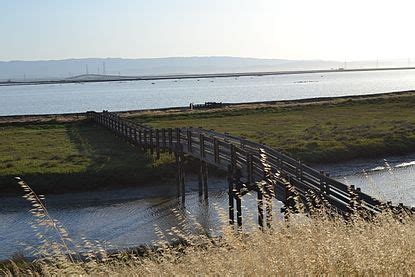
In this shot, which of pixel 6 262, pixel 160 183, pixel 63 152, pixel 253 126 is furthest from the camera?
pixel 253 126

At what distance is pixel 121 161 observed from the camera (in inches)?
1380

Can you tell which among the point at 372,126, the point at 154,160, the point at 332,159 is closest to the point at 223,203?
the point at 154,160

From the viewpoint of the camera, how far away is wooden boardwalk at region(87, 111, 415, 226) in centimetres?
1337

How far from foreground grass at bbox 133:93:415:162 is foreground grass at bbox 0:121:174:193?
29.8ft

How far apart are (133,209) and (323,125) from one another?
26.2 meters

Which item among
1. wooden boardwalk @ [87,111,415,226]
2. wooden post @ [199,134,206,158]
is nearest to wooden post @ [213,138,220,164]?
wooden boardwalk @ [87,111,415,226]

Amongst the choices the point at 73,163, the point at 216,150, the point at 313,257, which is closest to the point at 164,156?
the point at 73,163

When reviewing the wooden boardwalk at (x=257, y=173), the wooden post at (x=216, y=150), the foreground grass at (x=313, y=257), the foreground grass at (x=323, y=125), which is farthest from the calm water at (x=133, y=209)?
the foreground grass at (x=313, y=257)

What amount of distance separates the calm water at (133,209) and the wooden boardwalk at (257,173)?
3.70ft

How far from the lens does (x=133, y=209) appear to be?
26750 millimetres

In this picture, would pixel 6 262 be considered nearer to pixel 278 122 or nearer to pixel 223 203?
pixel 223 203

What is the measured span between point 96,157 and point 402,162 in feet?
59.1

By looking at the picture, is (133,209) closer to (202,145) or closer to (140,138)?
(202,145)

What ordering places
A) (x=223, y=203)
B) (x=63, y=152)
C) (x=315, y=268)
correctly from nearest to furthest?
(x=315, y=268) < (x=223, y=203) < (x=63, y=152)
